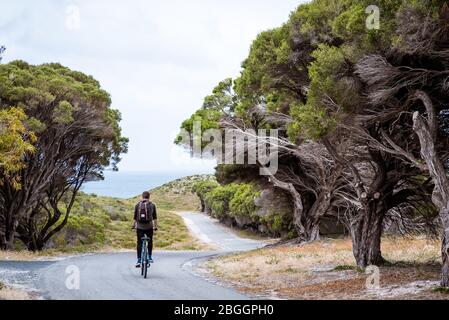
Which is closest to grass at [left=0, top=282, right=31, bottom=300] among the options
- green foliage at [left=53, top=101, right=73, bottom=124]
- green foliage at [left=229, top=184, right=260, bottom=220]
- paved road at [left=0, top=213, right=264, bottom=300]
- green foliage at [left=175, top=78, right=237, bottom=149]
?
paved road at [left=0, top=213, right=264, bottom=300]

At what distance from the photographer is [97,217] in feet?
147

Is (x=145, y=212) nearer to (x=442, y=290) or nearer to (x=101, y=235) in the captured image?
(x=442, y=290)

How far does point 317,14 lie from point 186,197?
77.3 m

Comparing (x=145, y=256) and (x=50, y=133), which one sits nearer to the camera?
(x=145, y=256)

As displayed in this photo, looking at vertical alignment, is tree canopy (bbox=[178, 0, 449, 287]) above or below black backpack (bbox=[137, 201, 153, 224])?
above

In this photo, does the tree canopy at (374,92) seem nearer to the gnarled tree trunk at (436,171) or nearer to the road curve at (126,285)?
the gnarled tree trunk at (436,171)

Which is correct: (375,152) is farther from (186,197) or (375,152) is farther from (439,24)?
(186,197)

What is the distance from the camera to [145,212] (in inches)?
492

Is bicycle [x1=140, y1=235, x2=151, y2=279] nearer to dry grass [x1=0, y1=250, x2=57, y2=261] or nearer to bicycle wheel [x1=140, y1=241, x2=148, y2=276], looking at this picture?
bicycle wheel [x1=140, y1=241, x2=148, y2=276]

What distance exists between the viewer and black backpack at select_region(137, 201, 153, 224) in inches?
492

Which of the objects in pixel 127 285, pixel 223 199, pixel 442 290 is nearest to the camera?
pixel 442 290

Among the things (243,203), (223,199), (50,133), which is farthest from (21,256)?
(223,199)

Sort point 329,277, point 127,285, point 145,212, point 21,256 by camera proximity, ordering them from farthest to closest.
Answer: point 21,256 → point 329,277 → point 145,212 → point 127,285
